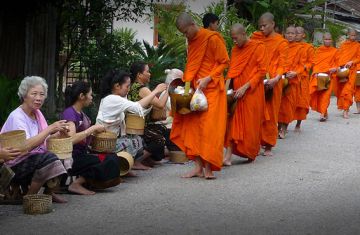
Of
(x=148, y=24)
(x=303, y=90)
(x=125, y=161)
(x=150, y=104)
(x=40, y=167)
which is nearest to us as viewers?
(x=40, y=167)

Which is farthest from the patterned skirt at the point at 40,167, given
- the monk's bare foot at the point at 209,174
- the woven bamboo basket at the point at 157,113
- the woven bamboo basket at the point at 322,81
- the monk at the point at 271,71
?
the woven bamboo basket at the point at 322,81

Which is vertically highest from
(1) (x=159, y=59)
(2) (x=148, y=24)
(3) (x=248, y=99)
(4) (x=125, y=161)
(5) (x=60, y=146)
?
(2) (x=148, y=24)

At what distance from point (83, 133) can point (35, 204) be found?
103cm

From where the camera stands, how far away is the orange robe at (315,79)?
15.9 metres

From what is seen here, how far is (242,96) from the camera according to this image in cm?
1030

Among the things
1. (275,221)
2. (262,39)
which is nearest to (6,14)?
(262,39)

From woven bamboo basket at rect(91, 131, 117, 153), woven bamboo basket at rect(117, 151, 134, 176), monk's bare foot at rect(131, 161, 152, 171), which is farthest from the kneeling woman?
monk's bare foot at rect(131, 161, 152, 171)

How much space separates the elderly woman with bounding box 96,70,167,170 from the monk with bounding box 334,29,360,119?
29.3 ft

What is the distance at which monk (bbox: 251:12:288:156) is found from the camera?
11.3 metres

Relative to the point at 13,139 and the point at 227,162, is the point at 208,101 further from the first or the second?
the point at 13,139

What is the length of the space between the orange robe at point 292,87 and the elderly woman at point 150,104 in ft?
12.4

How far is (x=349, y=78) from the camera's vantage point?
1741 cm

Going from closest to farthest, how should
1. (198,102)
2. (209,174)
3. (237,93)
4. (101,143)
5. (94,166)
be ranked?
1. (94,166)
2. (101,143)
3. (198,102)
4. (209,174)
5. (237,93)

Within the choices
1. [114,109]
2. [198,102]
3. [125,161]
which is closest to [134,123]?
[114,109]
